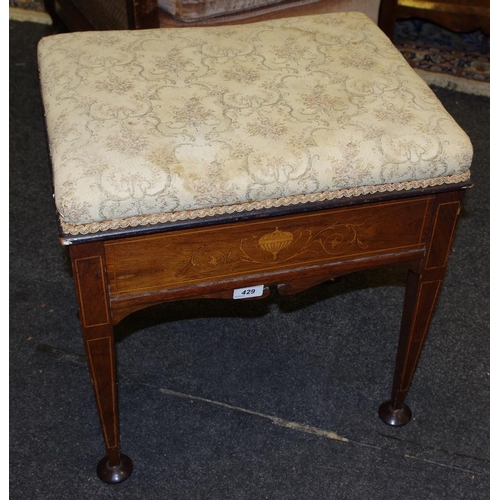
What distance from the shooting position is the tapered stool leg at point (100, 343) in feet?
3.14

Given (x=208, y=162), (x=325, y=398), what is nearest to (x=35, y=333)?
(x=325, y=398)

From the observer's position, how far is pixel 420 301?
3.82ft

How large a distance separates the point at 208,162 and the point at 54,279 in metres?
0.69

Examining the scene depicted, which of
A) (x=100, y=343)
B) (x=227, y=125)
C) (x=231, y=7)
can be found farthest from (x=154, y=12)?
(x=100, y=343)

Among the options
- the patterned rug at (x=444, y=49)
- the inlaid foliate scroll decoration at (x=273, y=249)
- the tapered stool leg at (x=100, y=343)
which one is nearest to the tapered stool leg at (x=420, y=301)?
the inlaid foliate scroll decoration at (x=273, y=249)

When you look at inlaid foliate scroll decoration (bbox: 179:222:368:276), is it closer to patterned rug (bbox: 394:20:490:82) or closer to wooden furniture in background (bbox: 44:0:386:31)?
wooden furniture in background (bbox: 44:0:386:31)

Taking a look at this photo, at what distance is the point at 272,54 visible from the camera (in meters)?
1.18

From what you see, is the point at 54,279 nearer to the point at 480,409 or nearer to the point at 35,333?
the point at 35,333

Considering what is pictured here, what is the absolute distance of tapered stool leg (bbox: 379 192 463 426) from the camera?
42.5 inches

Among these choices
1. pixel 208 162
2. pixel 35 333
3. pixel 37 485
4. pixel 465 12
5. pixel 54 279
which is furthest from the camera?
pixel 465 12

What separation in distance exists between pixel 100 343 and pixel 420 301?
470 mm

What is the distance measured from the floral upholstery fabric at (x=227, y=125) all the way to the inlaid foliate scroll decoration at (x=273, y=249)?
0.18ft

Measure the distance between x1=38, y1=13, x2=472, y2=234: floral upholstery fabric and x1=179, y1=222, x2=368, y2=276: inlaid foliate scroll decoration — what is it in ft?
0.18

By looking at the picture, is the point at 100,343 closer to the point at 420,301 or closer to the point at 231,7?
the point at 420,301
